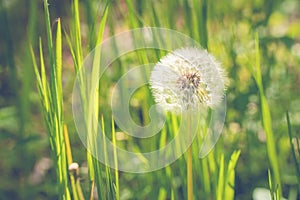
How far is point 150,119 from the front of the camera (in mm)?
1059

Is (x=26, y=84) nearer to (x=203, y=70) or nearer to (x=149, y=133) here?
(x=149, y=133)

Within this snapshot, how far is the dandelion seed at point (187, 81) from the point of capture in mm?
708

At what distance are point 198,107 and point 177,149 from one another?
0.14m

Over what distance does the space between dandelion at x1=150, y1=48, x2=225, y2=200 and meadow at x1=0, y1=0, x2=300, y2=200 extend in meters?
0.06

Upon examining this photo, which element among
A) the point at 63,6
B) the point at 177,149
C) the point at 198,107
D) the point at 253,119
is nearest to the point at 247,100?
the point at 253,119

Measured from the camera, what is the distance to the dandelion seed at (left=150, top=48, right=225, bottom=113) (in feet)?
2.32

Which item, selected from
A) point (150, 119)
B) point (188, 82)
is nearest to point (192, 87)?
point (188, 82)

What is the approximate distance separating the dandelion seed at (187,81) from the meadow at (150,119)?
61 millimetres

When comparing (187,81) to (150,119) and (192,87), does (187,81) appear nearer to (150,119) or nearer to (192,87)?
(192,87)

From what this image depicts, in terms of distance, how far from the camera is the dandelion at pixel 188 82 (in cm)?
71

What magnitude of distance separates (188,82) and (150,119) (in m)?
0.35

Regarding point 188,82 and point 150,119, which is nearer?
point 188,82

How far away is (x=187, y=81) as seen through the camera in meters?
0.72

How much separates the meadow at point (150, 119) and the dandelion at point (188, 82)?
6 centimetres
